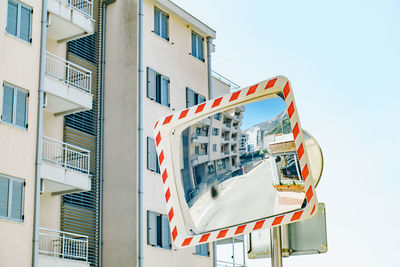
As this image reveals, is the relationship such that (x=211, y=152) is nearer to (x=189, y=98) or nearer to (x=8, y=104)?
(x=8, y=104)

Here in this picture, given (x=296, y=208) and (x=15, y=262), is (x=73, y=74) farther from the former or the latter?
(x=296, y=208)

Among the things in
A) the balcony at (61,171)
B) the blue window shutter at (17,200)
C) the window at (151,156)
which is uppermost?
the window at (151,156)

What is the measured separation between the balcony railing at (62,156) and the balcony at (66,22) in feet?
12.9

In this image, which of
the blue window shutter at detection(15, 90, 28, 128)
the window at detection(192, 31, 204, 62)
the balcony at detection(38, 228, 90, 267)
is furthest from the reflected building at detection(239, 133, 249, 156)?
the window at detection(192, 31, 204, 62)

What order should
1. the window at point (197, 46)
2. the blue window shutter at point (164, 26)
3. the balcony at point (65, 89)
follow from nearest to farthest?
the balcony at point (65, 89) → the blue window shutter at point (164, 26) → the window at point (197, 46)

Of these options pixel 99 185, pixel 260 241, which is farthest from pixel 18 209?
pixel 260 241

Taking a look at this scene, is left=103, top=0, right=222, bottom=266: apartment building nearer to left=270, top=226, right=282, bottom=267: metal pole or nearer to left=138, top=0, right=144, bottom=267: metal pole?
left=138, top=0, right=144, bottom=267: metal pole

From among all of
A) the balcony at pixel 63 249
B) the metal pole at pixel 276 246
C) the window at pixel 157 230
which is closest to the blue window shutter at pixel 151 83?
the window at pixel 157 230

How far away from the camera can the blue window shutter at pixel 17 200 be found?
57.9 ft

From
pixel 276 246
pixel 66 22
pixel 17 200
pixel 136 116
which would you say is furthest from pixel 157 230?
pixel 276 246

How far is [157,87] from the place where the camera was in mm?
25547

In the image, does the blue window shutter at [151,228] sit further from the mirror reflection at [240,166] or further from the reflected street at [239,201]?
the reflected street at [239,201]

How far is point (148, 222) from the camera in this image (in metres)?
23.2

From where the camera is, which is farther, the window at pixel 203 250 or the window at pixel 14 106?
the window at pixel 203 250
